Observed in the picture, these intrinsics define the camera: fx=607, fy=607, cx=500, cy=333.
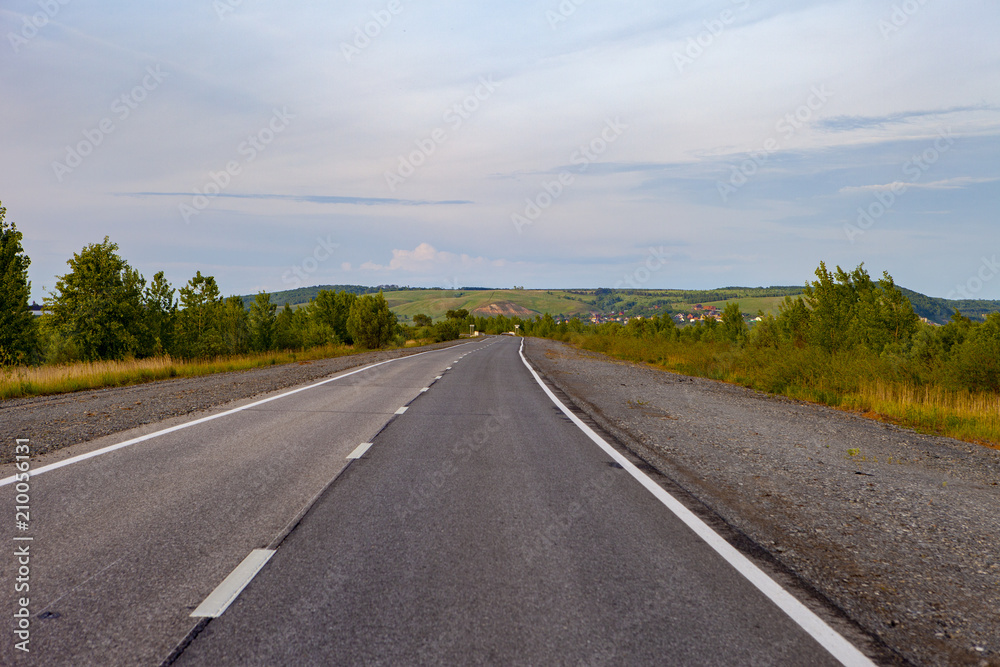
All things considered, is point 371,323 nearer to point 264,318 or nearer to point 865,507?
point 264,318

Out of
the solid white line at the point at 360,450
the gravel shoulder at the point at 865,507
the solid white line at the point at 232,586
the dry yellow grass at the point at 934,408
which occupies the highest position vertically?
the solid white line at the point at 232,586

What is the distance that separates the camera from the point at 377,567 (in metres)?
3.90

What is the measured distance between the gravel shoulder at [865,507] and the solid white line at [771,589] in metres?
0.25

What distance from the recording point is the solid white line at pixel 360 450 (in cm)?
753

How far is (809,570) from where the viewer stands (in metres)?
4.08

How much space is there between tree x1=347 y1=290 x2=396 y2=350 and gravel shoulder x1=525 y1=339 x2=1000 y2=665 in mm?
47325

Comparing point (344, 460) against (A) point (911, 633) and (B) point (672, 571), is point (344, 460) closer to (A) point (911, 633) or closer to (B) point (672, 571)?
(B) point (672, 571)

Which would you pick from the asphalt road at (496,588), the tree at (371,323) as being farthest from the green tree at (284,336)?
the asphalt road at (496,588)

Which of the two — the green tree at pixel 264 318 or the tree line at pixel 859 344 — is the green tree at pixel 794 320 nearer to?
the tree line at pixel 859 344

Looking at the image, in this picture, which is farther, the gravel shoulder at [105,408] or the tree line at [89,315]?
the tree line at [89,315]

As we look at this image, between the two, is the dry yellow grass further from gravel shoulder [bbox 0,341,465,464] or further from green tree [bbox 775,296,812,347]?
gravel shoulder [bbox 0,341,465,464]

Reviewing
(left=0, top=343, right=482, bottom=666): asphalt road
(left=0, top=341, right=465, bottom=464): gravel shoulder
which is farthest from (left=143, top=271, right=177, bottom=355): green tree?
(left=0, top=343, right=482, bottom=666): asphalt road

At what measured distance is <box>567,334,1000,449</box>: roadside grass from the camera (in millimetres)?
11719

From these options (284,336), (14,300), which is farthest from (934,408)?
(284,336)
